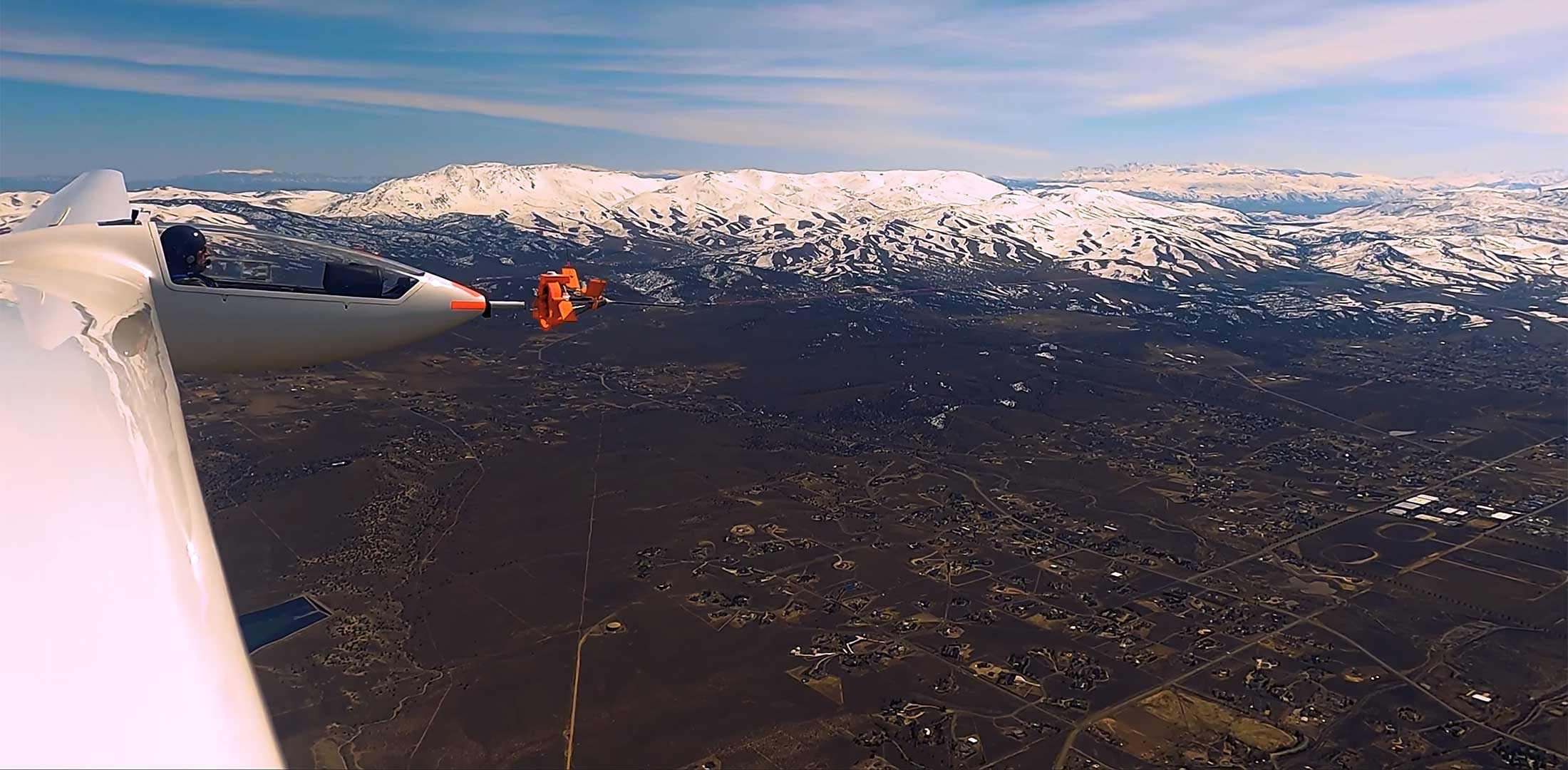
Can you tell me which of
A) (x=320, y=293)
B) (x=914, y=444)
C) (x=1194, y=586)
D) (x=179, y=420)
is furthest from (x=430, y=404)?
(x=179, y=420)

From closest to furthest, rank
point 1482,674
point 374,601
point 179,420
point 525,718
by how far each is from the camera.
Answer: point 179,420, point 525,718, point 1482,674, point 374,601

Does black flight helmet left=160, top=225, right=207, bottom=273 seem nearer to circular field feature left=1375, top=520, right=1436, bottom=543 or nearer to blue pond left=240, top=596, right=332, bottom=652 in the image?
blue pond left=240, top=596, right=332, bottom=652

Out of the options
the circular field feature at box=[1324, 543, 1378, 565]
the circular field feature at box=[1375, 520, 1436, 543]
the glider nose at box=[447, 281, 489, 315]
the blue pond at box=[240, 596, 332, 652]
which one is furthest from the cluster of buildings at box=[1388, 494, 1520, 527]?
the blue pond at box=[240, 596, 332, 652]

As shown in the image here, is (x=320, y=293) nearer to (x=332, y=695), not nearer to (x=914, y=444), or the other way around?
(x=332, y=695)

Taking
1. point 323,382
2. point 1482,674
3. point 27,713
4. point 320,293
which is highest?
point 320,293

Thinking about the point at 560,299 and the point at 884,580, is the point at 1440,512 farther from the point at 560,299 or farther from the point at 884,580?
the point at 560,299

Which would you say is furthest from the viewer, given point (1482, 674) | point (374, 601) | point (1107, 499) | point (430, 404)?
point (430, 404)
